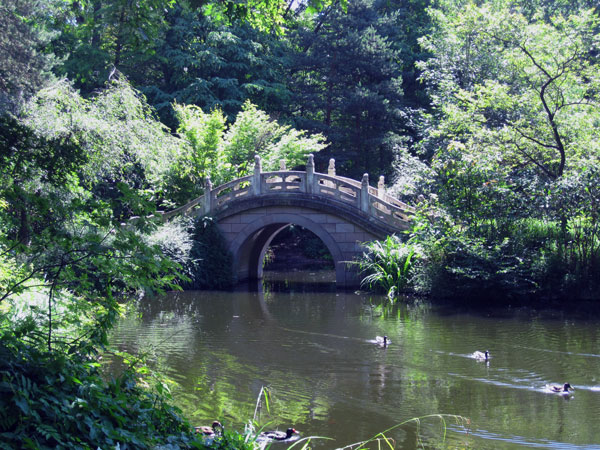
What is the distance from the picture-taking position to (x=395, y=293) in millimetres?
17406

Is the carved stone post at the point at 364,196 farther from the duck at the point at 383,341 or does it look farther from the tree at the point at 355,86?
the tree at the point at 355,86

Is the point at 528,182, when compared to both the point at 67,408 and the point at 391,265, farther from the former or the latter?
the point at 67,408

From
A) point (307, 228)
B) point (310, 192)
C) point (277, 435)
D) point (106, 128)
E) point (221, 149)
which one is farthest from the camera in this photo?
point (221, 149)

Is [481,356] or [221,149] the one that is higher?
[221,149]

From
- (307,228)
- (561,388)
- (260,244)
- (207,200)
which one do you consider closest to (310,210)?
(307,228)

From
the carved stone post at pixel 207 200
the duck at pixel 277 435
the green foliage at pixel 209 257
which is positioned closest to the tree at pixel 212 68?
the carved stone post at pixel 207 200

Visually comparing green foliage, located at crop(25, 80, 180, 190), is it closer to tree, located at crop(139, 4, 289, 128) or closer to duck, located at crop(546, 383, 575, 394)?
tree, located at crop(139, 4, 289, 128)

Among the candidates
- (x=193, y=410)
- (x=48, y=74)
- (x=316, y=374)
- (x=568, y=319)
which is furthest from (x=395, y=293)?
(x=48, y=74)

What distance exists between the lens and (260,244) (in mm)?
22891

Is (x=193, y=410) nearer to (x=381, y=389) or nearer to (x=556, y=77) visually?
(x=381, y=389)

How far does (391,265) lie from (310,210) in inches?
129

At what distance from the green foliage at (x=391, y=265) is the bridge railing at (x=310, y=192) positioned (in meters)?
0.92

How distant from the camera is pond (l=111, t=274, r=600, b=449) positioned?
25.5 ft

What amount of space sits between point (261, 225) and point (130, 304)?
17.4 feet
